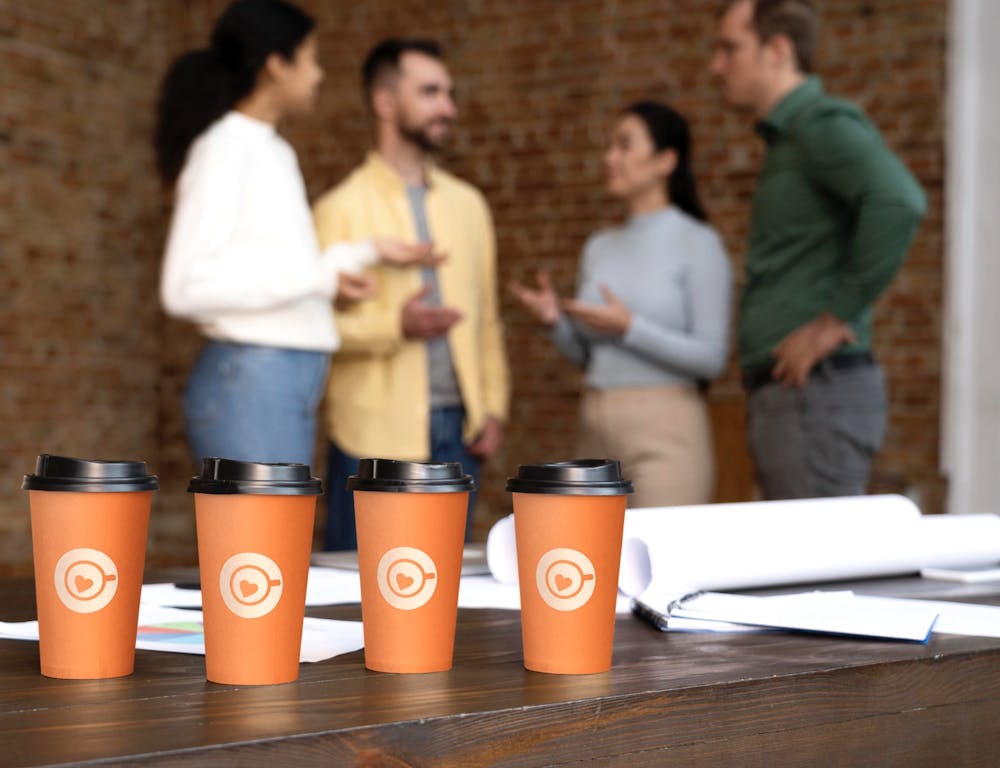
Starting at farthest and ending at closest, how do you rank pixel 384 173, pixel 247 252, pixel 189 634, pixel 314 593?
pixel 384 173 → pixel 247 252 → pixel 314 593 → pixel 189 634

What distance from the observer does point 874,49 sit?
427 cm

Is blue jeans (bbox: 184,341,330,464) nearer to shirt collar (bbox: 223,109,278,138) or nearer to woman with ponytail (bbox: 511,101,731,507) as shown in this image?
shirt collar (bbox: 223,109,278,138)

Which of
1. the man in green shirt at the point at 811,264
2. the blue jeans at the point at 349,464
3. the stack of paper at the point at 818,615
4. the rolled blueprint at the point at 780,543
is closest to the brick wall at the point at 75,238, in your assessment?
the blue jeans at the point at 349,464

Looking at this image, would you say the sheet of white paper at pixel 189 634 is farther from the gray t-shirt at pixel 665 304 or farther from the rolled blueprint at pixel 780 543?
the gray t-shirt at pixel 665 304

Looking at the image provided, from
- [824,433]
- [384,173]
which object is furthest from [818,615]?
[384,173]

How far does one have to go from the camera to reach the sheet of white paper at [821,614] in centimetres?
95

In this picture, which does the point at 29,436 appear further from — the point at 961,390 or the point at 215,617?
the point at 215,617

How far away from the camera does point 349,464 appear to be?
2.90m

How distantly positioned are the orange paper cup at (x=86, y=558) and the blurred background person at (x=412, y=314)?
198cm

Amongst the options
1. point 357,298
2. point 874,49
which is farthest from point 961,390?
point 357,298

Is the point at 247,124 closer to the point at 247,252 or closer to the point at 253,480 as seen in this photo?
the point at 247,252

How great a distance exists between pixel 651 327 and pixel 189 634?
2.06m

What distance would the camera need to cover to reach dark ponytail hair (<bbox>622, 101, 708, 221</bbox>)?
3.13 m

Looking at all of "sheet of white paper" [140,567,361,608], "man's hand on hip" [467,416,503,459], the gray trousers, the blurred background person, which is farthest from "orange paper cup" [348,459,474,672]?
"man's hand on hip" [467,416,503,459]
